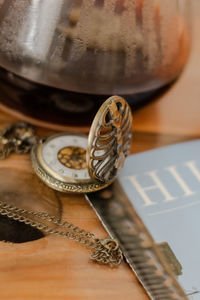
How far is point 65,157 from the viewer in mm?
589

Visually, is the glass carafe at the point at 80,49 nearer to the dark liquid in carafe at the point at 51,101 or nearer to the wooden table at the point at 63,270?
the dark liquid in carafe at the point at 51,101

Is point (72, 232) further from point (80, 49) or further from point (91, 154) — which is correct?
point (80, 49)

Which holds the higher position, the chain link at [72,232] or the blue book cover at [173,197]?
the blue book cover at [173,197]

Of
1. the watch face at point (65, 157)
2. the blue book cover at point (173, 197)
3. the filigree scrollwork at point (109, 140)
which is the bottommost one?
the watch face at point (65, 157)

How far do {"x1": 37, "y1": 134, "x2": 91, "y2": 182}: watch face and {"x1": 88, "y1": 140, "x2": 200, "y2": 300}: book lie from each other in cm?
4

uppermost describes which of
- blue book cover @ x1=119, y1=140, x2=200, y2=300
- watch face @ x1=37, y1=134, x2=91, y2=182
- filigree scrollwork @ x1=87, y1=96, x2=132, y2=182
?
filigree scrollwork @ x1=87, y1=96, x2=132, y2=182

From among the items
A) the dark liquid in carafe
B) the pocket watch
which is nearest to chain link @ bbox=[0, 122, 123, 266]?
the pocket watch

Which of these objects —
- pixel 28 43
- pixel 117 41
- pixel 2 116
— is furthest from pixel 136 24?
pixel 2 116

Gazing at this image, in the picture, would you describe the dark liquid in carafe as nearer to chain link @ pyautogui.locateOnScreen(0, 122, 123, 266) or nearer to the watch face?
the watch face

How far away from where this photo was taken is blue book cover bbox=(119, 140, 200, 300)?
1.73ft

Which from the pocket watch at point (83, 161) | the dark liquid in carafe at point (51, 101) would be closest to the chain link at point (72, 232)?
the pocket watch at point (83, 161)

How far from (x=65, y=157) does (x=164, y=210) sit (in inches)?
5.7

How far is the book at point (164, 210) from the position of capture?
0.51 meters

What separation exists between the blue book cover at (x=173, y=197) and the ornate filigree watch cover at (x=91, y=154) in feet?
0.16
